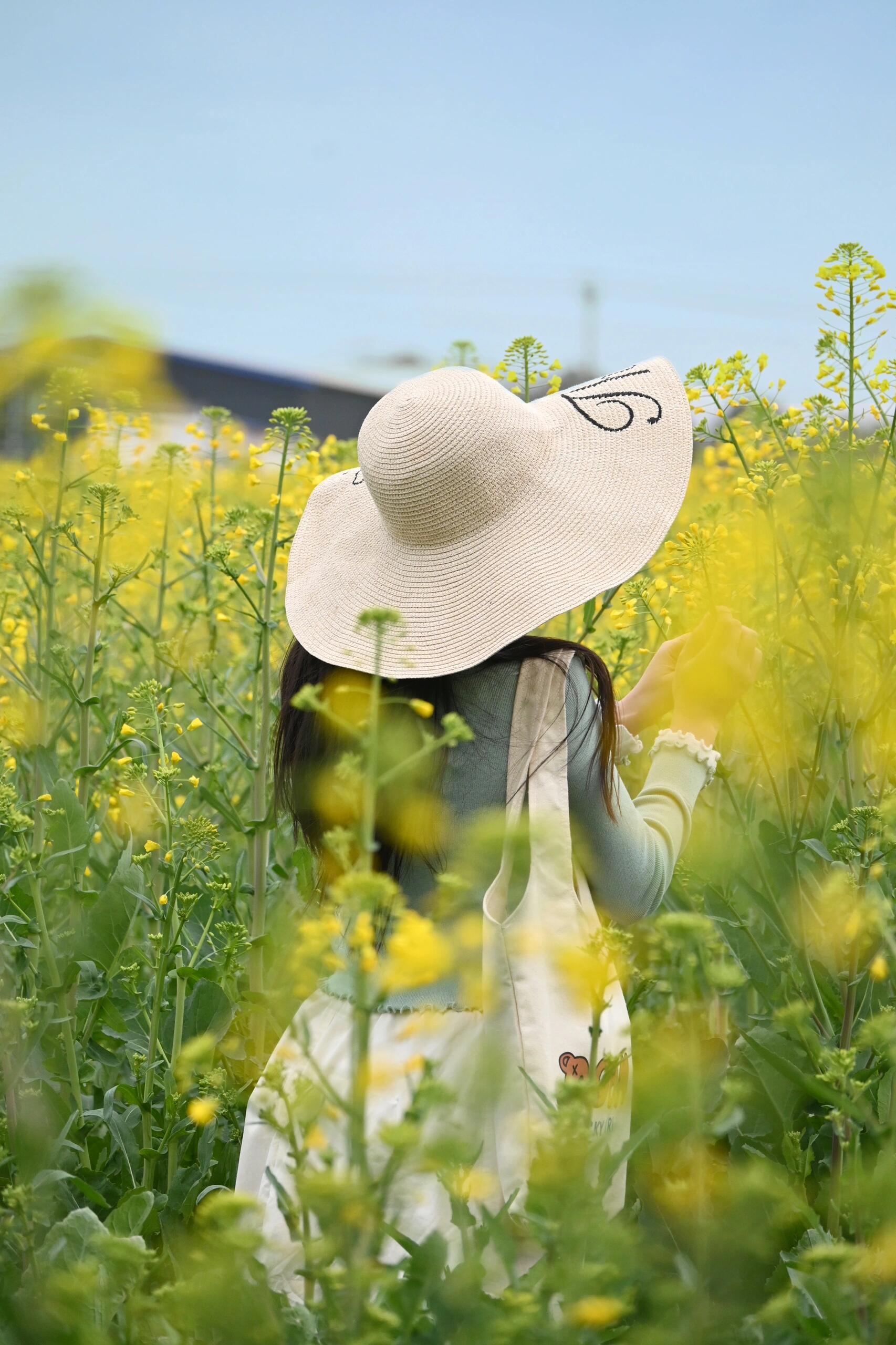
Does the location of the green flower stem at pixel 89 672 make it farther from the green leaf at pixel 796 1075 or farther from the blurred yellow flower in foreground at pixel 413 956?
the blurred yellow flower in foreground at pixel 413 956

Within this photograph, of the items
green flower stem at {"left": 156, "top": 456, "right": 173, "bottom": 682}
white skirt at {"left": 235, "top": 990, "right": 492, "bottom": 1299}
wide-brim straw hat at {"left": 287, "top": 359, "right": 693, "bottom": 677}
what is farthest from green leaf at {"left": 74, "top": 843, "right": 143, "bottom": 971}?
wide-brim straw hat at {"left": 287, "top": 359, "right": 693, "bottom": 677}

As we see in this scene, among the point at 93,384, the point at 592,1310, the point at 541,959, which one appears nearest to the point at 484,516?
the point at 541,959

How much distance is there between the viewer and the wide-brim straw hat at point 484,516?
139cm

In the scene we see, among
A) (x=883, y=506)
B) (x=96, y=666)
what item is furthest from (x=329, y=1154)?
(x=96, y=666)

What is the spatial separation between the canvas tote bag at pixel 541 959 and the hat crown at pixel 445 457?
219 mm

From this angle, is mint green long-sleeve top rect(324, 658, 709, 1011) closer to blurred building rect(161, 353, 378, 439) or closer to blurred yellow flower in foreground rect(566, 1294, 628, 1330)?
blurred yellow flower in foreground rect(566, 1294, 628, 1330)

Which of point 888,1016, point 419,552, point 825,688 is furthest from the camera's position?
point 825,688

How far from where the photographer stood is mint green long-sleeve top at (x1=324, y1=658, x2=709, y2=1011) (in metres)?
1.43

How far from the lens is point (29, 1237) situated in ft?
3.68

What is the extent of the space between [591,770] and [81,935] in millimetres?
955

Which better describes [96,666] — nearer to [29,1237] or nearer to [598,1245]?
[29,1237]

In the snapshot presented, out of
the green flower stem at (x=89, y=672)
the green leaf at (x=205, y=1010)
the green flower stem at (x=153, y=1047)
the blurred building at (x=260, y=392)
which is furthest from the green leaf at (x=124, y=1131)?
the blurred building at (x=260, y=392)

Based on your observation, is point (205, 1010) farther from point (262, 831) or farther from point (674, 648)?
point (674, 648)

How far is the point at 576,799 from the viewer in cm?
143
